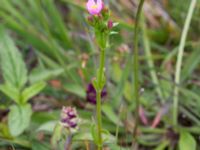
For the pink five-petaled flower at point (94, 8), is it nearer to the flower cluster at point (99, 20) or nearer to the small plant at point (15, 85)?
the flower cluster at point (99, 20)

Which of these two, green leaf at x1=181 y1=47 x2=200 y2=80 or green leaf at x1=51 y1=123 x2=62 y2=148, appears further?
green leaf at x1=181 y1=47 x2=200 y2=80

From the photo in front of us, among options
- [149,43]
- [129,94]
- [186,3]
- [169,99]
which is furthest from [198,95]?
[186,3]

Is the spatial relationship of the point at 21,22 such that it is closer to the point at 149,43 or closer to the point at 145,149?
the point at 149,43

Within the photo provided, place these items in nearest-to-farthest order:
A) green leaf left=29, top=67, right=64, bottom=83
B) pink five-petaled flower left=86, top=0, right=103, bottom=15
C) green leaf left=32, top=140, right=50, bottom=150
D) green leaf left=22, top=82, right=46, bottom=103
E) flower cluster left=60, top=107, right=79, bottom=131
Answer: pink five-petaled flower left=86, top=0, right=103, bottom=15 → flower cluster left=60, top=107, right=79, bottom=131 → green leaf left=32, top=140, right=50, bottom=150 → green leaf left=22, top=82, right=46, bottom=103 → green leaf left=29, top=67, right=64, bottom=83

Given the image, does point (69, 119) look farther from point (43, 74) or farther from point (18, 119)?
point (43, 74)

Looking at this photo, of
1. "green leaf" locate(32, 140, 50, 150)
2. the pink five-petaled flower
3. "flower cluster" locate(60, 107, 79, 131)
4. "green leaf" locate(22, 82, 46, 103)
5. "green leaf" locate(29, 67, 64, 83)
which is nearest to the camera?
the pink five-petaled flower

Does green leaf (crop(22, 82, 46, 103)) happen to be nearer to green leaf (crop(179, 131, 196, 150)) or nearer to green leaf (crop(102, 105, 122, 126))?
green leaf (crop(102, 105, 122, 126))

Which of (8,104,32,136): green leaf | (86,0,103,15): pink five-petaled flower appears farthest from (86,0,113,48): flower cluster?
(8,104,32,136): green leaf

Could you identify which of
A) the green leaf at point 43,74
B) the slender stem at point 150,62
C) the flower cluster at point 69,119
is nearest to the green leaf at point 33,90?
the green leaf at point 43,74
